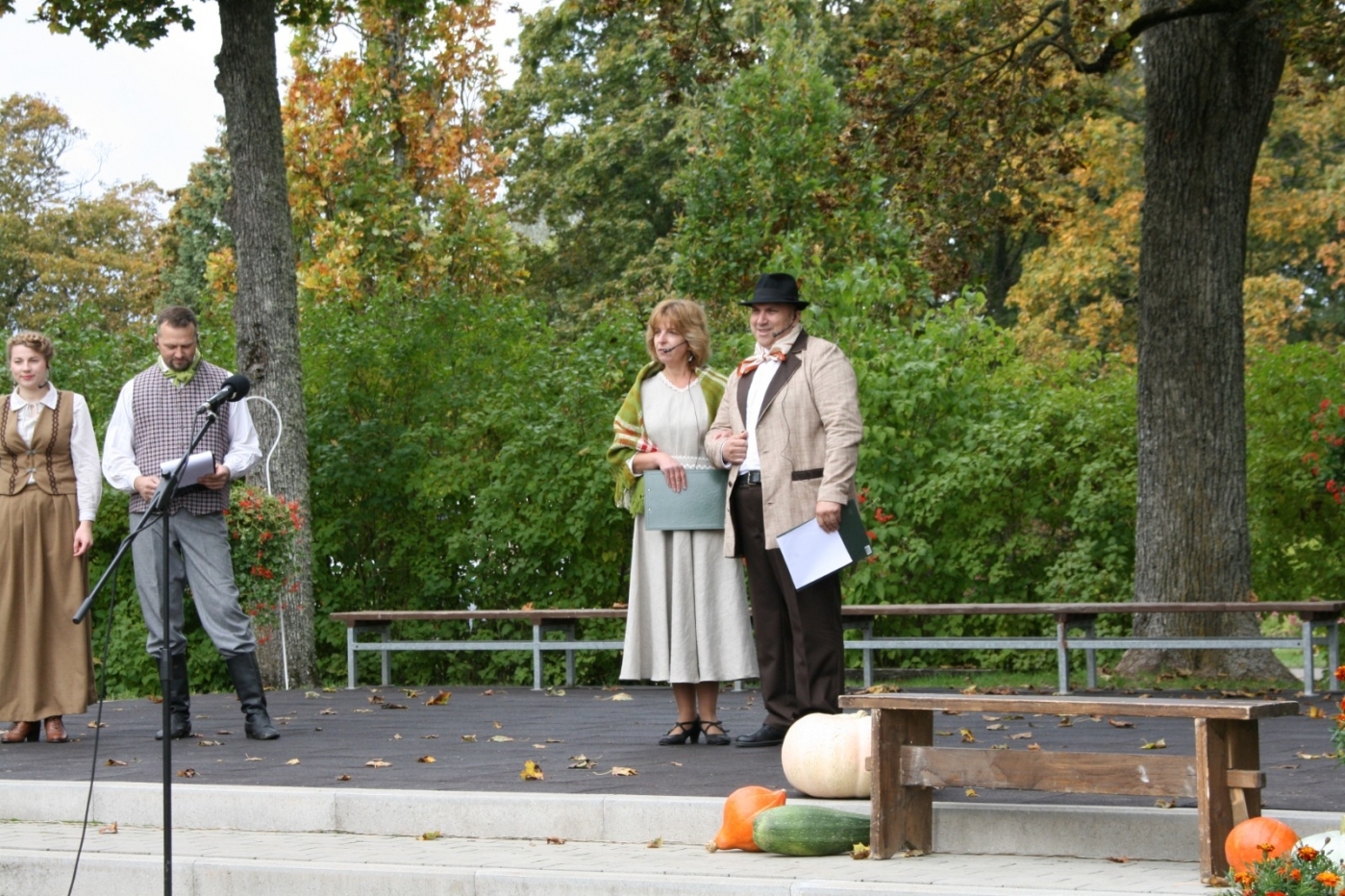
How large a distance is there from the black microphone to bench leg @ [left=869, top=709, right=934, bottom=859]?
2472 millimetres

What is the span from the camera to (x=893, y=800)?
18.0 feet

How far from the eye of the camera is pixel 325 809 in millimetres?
6586

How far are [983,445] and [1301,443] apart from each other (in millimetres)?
2341

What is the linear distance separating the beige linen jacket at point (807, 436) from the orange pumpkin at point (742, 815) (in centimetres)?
196

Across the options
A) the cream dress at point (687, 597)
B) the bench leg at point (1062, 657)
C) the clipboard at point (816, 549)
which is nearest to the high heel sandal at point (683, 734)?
the cream dress at point (687, 597)

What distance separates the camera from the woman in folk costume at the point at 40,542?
9.14 m

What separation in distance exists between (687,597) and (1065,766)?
3068mm

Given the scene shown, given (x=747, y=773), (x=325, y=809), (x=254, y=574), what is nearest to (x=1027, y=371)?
(x=254, y=574)

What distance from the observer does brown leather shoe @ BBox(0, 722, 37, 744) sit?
9.38 meters

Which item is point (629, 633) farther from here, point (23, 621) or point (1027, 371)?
point (1027, 371)

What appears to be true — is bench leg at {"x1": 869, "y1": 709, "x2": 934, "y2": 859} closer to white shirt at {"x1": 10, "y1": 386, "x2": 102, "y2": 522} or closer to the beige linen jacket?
the beige linen jacket

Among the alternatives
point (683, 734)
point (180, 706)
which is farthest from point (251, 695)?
point (683, 734)

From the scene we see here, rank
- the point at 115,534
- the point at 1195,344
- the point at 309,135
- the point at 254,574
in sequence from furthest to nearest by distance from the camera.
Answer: the point at 309,135
the point at 115,534
the point at 254,574
the point at 1195,344

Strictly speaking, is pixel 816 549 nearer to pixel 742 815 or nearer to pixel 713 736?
pixel 713 736
